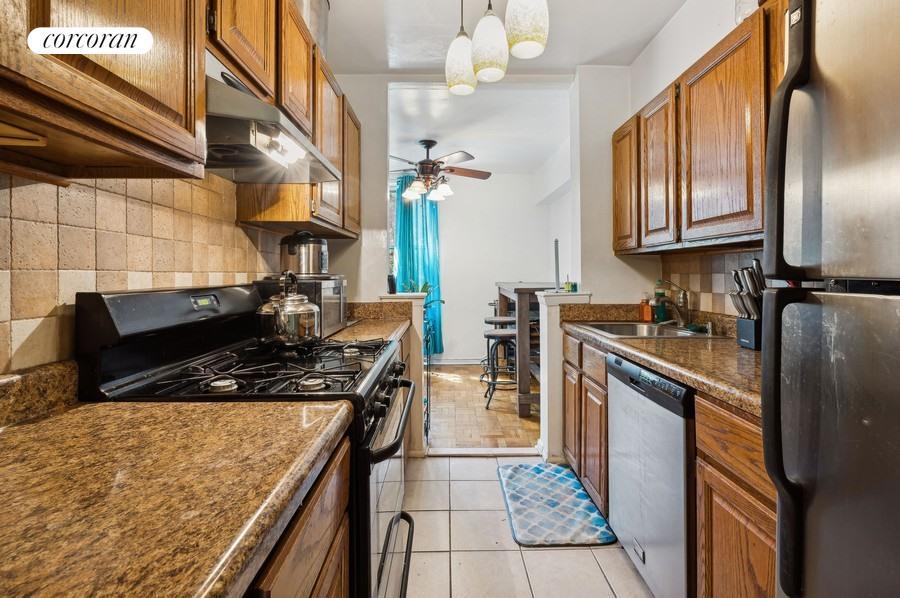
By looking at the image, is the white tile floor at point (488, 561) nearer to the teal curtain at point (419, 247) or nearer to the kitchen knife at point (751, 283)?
the kitchen knife at point (751, 283)

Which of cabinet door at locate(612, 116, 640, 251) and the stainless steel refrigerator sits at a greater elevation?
cabinet door at locate(612, 116, 640, 251)

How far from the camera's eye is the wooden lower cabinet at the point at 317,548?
575 mm

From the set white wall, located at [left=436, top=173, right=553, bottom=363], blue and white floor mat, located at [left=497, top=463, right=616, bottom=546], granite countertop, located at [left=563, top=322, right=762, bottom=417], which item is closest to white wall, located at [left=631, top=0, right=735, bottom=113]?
granite countertop, located at [left=563, top=322, right=762, bottom=417]

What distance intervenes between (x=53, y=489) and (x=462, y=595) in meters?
1.45

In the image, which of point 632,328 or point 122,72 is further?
point 632,328

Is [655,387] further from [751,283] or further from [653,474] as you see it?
[751,283]

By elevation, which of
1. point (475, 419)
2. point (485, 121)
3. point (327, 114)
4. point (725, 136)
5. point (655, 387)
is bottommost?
point (475, 419)

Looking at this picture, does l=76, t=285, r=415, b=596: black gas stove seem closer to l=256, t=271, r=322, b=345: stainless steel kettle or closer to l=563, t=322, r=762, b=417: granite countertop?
l=256, t=271, r=322, b=345: stainless steel kettle

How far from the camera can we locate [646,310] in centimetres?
260

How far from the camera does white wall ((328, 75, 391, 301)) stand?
110 inches

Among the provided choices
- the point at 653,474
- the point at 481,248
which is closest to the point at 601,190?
the point at 653,474

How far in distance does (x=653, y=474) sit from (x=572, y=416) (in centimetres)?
96

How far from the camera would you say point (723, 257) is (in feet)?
6.95

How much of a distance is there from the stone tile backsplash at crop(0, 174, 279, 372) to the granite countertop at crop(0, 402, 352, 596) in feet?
0.68
